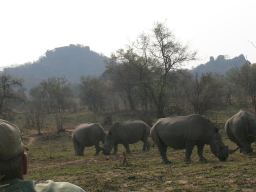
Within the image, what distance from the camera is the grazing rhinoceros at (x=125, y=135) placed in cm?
2964

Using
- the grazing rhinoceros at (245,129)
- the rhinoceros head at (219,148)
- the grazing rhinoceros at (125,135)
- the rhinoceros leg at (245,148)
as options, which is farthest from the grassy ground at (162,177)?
the grazing rhinoceros at (125,135)

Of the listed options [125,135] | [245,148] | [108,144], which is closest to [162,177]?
[245,148]

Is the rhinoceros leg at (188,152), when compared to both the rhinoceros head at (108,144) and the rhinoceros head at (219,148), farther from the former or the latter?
the rhinoceros head at (108,144)

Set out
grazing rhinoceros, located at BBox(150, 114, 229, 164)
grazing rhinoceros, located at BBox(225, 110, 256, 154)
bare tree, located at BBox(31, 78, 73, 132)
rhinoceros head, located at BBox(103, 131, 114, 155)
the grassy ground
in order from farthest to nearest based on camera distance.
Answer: bare tree, located at BBox(31, 78, 73, 132) → rhinoceros head, located at BBox(103, 131, 114, 155) → grazing rhinoceros, located at BBox(225, 110, 256, 154) → grazing rhinoceros, located at BBox(150, 114, 229, 164) → the grassy ground

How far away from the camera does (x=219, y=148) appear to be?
20328mm

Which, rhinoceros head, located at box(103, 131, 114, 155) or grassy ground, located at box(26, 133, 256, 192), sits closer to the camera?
grassy ground, located at box(26, 133, 256, 192)

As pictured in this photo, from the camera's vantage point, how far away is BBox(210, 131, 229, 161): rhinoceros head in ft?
66.0

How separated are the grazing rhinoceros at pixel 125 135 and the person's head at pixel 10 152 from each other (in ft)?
84.6

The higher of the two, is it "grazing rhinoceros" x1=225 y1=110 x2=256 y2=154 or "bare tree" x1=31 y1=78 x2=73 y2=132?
"bare tree" x1=31 y1=78 x2=73 y2=132

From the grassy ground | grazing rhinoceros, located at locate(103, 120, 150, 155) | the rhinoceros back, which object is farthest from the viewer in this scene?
grazing rhinoceros, located at locate(103, 120, 150, 155)

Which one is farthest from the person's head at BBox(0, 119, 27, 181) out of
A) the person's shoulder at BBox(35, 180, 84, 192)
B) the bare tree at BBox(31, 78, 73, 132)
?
the bare tree at BBox(31, 78, 73, 132)

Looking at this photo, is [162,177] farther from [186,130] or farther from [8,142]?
[8,142]

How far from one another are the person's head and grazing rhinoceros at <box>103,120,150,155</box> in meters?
25.8

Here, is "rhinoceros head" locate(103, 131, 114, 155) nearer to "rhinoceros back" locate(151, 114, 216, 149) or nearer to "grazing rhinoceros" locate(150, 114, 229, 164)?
"rhinoceros back" locate(151, 114, 216, 149)
